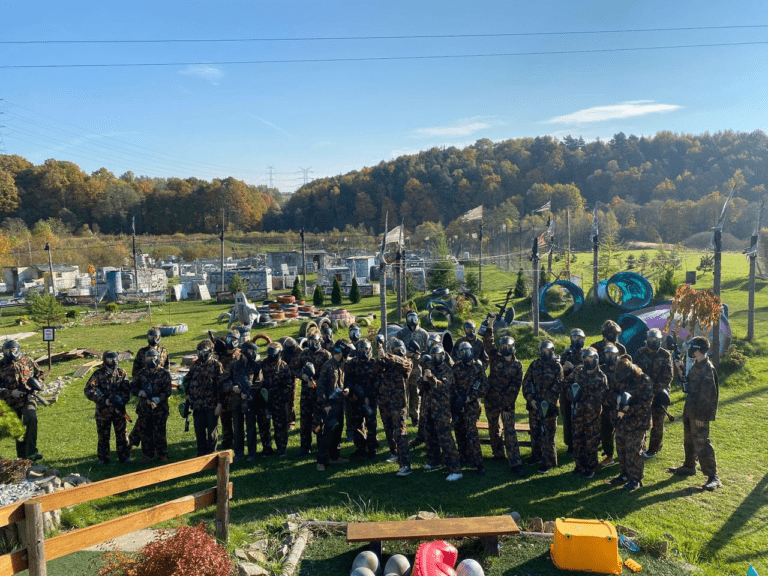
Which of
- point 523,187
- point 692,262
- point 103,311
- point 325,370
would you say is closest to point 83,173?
point 103,311

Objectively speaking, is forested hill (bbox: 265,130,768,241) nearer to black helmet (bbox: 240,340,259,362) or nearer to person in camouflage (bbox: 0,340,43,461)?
black helmet (bbox: 240,340,259,362)

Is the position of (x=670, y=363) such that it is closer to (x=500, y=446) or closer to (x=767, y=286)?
(x=500, y=446)

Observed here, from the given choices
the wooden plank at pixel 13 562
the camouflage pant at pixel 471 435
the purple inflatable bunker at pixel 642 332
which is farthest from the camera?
the purple inflatable bunker at pixel 642 332

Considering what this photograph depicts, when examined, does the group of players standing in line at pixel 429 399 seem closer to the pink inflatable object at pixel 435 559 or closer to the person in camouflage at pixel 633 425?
the person in camouflage at pixel 633 425

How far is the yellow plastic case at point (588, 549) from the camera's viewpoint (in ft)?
18.4

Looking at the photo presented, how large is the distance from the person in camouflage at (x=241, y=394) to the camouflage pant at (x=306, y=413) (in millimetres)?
651

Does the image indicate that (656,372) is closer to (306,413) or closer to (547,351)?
(547,351)

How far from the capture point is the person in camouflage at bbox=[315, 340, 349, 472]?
8.87 meters

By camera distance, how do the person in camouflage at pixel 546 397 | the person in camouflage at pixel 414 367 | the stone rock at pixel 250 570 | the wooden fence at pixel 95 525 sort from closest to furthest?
the wooden fence at pixel 95 525 → the stone rock at pixel 250 570 → the person in camouflage at pixel 546 397 → the person in camouflage at pixel 414 367

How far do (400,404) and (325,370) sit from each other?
1374mm

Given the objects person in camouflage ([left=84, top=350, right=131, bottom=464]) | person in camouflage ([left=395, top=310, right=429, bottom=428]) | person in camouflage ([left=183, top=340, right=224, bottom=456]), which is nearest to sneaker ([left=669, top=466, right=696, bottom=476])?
person in camouflage ([left=395, top=310, right=429, bottom=428])

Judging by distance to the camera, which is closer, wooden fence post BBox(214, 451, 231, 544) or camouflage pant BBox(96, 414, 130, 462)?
wooden fence post BBox(214, 451, 231, 544)

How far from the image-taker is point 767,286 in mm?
27250

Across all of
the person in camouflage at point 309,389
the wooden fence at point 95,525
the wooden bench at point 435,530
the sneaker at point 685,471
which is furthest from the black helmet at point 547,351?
the wooden fence at point 95,525
